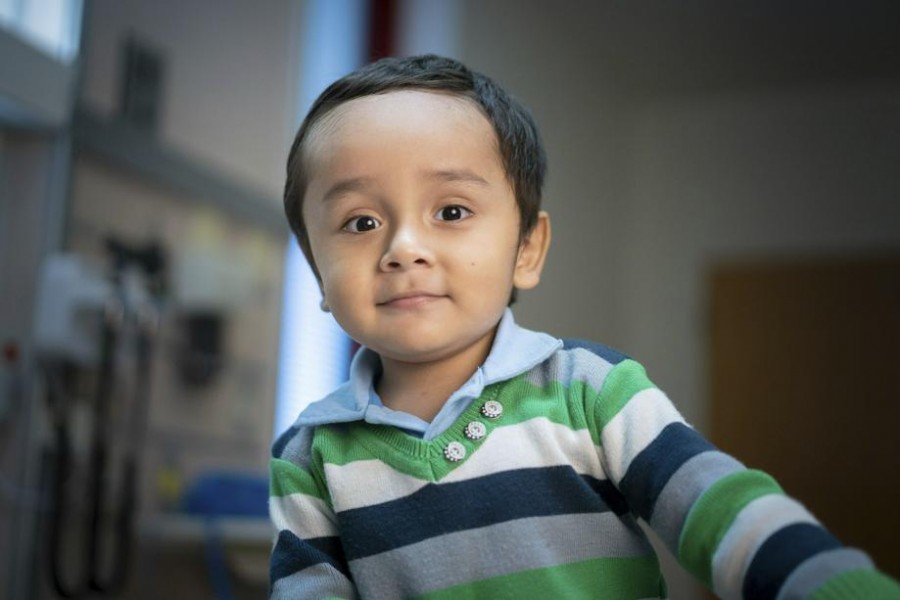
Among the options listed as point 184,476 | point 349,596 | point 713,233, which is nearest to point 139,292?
point 184,476

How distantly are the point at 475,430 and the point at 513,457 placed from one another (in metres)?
0.04

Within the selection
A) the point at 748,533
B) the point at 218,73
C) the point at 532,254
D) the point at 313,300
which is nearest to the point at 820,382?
the point at 313,300

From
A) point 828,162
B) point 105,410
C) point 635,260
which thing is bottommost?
point 105,410

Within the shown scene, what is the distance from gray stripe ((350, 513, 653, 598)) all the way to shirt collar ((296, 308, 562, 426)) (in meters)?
0.11

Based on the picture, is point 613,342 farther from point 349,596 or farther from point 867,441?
point 349,596

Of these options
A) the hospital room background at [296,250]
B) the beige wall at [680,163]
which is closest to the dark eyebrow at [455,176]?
the hospital room background at [296,250]

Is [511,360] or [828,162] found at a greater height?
[828,162]

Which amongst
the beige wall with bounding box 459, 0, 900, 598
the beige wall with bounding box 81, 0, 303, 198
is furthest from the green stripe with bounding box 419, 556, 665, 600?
the beige wall with bounding box 459, 0, 900, 598

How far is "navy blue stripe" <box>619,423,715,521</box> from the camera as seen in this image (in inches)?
29.1

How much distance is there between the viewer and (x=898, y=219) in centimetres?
479

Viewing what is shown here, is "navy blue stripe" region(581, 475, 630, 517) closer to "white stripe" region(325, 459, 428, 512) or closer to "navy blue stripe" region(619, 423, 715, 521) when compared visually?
"navy blue stripe" region(619, 423, 715, 521)

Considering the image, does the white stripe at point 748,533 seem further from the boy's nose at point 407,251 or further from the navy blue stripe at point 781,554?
the boy's nose at point 407,251

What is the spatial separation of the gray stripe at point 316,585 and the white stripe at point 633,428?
0.76ft

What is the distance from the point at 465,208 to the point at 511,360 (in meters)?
0.13
